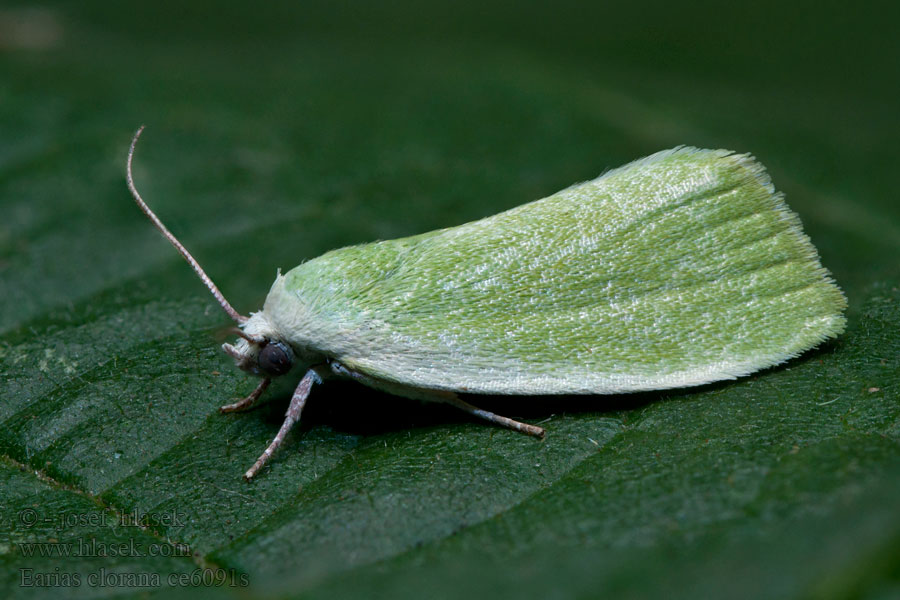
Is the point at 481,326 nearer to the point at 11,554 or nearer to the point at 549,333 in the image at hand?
the point at 549,333

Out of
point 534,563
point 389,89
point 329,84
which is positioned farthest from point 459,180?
point 534,563

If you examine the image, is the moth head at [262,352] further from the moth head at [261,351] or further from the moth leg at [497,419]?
the moth leg at [497,419]

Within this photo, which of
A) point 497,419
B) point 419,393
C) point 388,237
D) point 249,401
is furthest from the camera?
point 388,237

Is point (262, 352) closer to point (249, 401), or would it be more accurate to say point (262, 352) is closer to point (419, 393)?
point (249, 401)

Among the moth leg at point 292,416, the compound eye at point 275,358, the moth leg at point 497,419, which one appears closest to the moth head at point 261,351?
the compound eye at point 275,358

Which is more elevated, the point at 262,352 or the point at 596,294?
the point at 596,294

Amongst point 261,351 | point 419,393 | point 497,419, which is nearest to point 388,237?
point 261,351

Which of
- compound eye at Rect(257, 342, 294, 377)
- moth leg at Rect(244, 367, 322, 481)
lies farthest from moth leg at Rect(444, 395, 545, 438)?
compound eye at Rect(257, 342, 294, 377)

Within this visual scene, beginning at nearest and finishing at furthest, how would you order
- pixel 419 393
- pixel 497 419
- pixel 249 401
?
pixel 497 419
pixel 419 393
pixel 249 401
